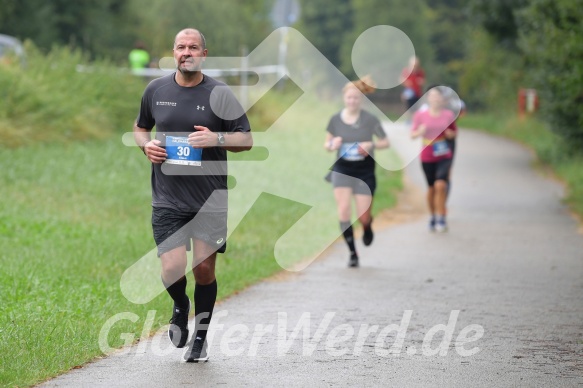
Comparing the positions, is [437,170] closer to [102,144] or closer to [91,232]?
[91,232]

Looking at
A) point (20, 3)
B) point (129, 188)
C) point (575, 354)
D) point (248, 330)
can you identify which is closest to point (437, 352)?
point (575, 354)

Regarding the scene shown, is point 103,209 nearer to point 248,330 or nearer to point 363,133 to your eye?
point 363,133

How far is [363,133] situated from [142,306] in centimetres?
409

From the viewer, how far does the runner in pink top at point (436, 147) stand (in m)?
15.8

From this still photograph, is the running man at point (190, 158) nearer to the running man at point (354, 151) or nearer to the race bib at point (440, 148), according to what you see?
the running man at point (354, 151)

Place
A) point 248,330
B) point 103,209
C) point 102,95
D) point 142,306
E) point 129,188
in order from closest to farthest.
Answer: point 248,330 < point 142,306 < point 103,209 < point 129,188 < point 102,95

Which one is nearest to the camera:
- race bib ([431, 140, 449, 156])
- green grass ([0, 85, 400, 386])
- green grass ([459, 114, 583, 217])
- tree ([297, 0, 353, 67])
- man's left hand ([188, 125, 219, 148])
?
man's left hand ([188, 125, 219, 148])

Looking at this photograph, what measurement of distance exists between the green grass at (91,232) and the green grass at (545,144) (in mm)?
3416

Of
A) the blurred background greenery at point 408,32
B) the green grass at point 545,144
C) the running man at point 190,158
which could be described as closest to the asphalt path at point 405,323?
the running man at point 190,158

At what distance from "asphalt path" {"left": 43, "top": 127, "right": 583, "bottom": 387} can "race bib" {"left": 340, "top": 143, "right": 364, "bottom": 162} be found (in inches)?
47.1

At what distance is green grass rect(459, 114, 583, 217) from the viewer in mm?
21880

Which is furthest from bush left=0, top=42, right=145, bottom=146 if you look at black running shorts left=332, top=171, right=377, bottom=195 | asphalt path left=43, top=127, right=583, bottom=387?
black running shorts left=332, top=171, right=377, bottom=195

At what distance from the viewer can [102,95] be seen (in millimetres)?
22562

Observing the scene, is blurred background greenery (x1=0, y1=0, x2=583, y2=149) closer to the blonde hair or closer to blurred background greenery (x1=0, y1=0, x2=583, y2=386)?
blurred background greenery (x1=0, y1=0, x2=583, y2=386)
